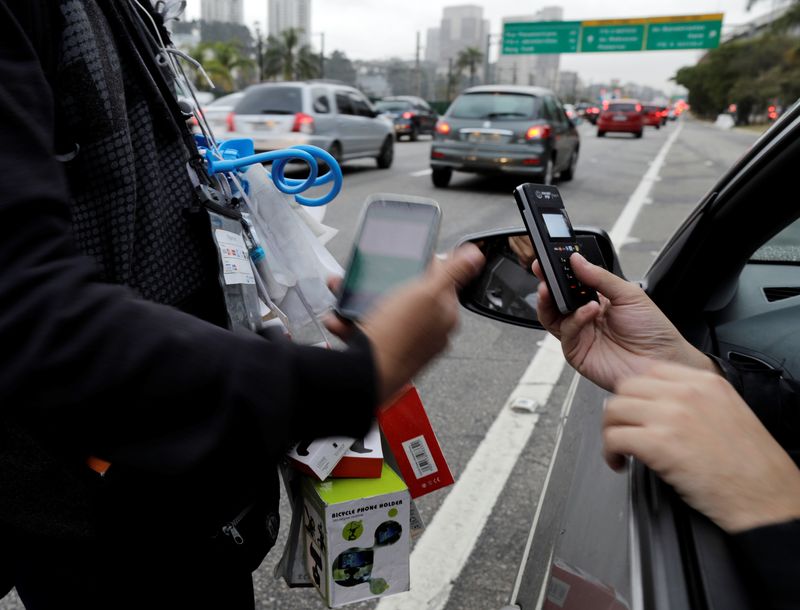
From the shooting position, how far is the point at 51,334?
2.03ft

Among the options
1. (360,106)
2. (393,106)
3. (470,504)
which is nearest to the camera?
(470,504)

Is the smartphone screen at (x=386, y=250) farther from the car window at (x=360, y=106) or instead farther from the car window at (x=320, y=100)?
the car window at (x=360, y=106)

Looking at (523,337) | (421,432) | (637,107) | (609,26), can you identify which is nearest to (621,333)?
(421,432)

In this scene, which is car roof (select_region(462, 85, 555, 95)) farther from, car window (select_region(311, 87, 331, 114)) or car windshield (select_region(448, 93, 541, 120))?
car window (select_region(311, 87, 331, 114))

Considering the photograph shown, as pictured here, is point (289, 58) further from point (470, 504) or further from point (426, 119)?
point (470, 504)

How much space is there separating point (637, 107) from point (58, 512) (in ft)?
118

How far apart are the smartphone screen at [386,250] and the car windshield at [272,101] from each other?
1081 centimetres

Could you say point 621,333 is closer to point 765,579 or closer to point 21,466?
point 765,579

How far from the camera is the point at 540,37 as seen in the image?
38312mm

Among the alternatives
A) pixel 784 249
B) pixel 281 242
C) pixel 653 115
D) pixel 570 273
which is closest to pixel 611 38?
pixel 653 115

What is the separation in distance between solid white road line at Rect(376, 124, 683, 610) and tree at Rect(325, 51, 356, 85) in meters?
60.3

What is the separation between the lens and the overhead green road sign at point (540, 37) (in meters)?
38.0

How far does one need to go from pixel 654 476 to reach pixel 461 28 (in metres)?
98.2

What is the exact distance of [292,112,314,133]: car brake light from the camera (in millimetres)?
11109
